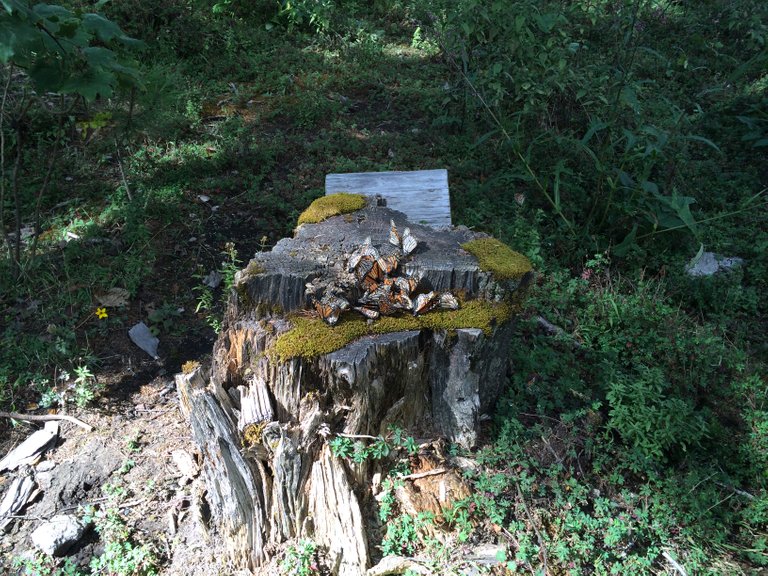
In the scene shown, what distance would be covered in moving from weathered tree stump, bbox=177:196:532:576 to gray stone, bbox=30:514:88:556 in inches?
28.8

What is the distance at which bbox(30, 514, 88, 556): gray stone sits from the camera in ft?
9.77

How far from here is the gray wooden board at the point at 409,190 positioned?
4289 mm

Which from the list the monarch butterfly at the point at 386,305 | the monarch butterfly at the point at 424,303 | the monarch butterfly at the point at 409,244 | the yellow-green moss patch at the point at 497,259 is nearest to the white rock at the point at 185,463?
the monarch butterfly at the point at 386,305

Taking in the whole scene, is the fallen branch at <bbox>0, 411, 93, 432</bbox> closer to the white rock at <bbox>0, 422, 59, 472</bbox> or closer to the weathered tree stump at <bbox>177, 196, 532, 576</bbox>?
the white rock at <bbox>0, 422, 59, 472</bbox>

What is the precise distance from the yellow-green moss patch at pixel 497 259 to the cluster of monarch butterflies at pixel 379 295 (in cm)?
26

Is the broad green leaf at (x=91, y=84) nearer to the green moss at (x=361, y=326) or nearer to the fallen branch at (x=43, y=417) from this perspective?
the green moss at (x=361, y=326)

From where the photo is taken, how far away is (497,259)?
119 inches

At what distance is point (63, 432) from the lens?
362cm

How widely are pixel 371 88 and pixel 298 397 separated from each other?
5144 millimetres

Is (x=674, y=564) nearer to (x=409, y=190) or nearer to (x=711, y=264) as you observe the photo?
(x=711, y=264)

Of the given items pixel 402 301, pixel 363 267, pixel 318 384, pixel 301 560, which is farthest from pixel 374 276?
pixel 301 560

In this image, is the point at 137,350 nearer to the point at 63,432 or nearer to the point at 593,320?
the point at 63,432

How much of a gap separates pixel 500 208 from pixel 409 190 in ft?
3.66

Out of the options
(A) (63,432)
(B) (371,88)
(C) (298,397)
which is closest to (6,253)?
(A) (63,432)
